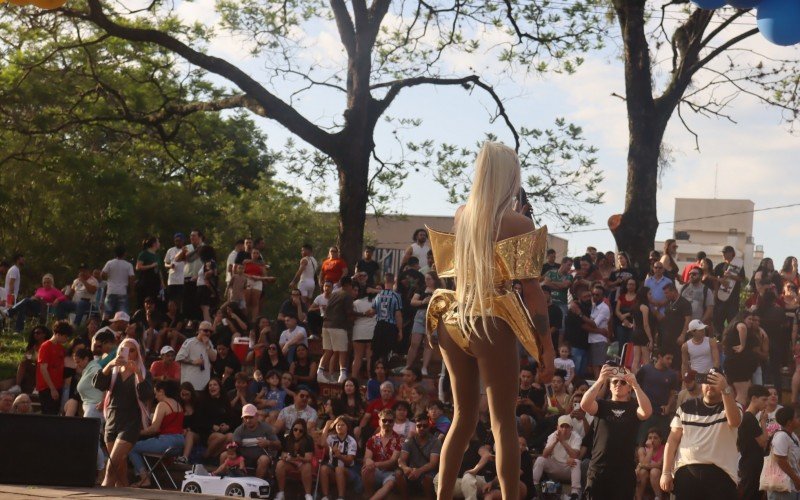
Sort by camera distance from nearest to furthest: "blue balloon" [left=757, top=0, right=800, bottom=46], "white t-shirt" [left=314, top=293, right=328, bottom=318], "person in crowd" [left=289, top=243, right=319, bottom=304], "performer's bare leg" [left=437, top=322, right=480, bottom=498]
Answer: "performer's bare leg" [left=437, top=322, right=480, bottom=498]
"blue balloon" [left=757, top=0, right=800, bottom=46]
"white t-shirt" [left=314, top=293, right=328, bottom=318]
"person in crowd" [left=289, top=243, right=319, bottom=304]

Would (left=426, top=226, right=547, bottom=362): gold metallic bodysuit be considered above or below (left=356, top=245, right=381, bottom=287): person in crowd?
below

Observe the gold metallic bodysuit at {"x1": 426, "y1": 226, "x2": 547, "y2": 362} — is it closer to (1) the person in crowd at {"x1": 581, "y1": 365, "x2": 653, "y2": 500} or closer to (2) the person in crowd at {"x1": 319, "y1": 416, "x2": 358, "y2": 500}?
(1) the person in crowd at {"x1": 581, "y1": 365, "x2": 653, "y2": 500}

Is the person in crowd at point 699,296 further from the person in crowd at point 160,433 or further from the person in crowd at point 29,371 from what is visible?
the person in crowd at point 29,371

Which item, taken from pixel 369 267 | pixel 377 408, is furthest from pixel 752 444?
pixel 369 267

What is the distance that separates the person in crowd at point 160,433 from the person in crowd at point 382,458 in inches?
91.0

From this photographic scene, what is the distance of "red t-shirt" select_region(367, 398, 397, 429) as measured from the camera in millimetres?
14070

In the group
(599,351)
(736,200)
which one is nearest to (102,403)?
(599,351)

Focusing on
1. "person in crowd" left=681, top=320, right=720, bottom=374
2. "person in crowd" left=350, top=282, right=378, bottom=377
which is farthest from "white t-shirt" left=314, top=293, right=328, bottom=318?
"person in crowd" left=681, top=320, right=720, bottom=374

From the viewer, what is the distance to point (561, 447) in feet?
42.7

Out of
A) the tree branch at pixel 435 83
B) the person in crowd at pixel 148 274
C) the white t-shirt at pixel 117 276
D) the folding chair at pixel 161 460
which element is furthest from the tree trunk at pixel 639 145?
the folding chair at pixel 161 460

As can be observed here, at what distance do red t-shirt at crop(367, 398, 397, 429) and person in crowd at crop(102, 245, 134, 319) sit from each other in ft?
19.2

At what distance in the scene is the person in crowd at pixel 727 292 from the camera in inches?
612

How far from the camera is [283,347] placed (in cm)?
1620

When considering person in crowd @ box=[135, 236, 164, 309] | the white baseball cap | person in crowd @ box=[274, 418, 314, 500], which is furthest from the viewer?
person in crowd @ box=[135, 236, 164, 309]
